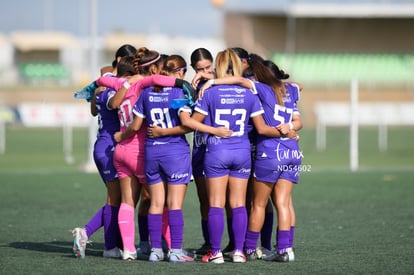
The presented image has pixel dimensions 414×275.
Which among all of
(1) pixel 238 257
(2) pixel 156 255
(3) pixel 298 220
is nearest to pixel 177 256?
(2) pixel 156 255

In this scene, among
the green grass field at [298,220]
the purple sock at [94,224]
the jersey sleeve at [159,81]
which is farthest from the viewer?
the purple sock at [94,224]

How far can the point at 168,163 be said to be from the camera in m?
8.27

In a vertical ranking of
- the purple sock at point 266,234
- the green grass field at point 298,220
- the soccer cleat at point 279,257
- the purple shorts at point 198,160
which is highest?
the purple shorts at point 198,160

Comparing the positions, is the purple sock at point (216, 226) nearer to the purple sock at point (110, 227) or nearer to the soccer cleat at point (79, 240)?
the purple sock at point (110, 227)

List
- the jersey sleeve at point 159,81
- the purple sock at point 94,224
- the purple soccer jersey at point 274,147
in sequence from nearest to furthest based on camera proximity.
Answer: the jersey sleeve at point 159,81, the purple soccer jersey at point 274,147, the purple sock at point 94,224

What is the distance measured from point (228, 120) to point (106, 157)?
1.35 metres

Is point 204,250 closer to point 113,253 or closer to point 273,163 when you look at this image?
point 113,253

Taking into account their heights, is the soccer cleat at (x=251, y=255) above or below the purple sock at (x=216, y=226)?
below

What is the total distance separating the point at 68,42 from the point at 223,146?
215ft

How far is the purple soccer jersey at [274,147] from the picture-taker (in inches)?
333

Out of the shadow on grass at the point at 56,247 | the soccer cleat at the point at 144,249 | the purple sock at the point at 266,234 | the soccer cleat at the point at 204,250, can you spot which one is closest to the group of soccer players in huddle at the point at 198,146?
the purple sock at the point at 266,234

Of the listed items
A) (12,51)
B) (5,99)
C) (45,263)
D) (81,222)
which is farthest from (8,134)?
A: (12,51)

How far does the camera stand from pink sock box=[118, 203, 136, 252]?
8.47m

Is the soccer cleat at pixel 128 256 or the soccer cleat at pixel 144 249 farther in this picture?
the soccer cleat at pixel 144 249
